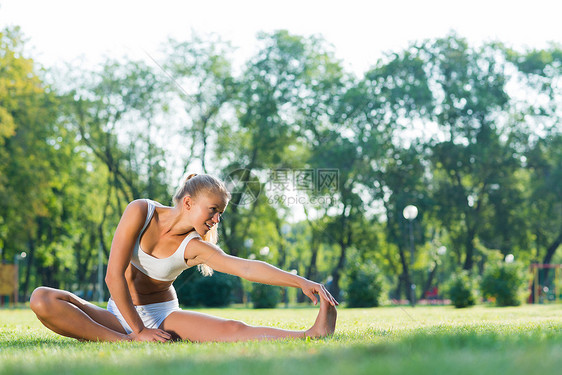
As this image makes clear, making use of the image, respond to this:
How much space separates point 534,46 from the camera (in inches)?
1240

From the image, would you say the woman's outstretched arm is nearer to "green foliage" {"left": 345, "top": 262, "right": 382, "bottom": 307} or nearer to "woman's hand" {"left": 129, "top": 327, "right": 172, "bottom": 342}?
"woman's hand" {"left": 129, "top": 327, "right": 172, "bottom": 342}

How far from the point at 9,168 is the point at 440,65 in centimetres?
2046

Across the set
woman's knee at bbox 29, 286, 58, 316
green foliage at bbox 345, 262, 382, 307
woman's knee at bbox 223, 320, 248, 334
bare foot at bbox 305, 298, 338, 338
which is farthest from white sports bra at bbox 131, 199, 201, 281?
green foliage at bbox 345, 262, 382, 307

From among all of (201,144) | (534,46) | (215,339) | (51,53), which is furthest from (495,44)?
(215,339)

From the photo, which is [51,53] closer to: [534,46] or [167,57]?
[167,57]

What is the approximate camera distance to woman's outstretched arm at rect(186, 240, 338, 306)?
4152 millimetres

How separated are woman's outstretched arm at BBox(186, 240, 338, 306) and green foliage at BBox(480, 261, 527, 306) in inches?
673

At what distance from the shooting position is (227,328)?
456cm

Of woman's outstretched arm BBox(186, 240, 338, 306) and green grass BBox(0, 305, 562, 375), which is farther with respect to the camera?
woman's outstretched arm BBox(186, 240, 338, 306)

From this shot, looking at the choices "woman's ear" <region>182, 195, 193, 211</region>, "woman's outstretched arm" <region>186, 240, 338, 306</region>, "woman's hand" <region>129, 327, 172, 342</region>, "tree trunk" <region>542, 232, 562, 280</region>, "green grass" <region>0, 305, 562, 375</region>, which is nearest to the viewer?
"green grass" <region>0, 305, 562, 375</region>

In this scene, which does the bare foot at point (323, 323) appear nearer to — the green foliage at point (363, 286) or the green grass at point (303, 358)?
the green grass at point (303, 358)

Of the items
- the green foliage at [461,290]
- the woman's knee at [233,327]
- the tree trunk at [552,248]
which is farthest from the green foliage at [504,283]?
the woman's knee at [233,327]

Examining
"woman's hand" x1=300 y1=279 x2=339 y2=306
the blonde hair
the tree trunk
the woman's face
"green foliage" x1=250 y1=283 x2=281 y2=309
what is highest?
the tree trunk

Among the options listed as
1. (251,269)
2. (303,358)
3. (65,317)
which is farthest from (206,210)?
(303,358)
